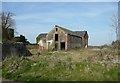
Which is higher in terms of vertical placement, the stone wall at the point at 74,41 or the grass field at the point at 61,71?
the stone wall at the point at 74,41

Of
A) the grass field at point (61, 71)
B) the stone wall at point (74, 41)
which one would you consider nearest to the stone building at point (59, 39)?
the stone wall at point (74, 41)

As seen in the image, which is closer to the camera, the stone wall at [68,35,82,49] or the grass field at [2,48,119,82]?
the grass field at [2,48,119,82]

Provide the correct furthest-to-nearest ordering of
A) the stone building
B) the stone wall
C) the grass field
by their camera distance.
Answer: the stone wall → the stone building → the grass field

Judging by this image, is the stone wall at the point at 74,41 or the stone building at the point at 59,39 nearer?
the stone building at the point at 59,39

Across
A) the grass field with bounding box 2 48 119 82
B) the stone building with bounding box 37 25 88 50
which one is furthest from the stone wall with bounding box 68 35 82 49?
the grass field with bounding box 2 48 119 82

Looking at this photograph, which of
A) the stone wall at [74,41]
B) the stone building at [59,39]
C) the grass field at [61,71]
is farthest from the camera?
the stone wall at [74,41]

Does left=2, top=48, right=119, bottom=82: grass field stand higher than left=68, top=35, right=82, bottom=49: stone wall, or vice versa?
left=68, top=35, right=82, bottom=49: stone wall

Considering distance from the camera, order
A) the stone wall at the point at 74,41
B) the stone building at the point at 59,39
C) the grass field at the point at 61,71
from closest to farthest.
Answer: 1. the grass field at the point at 61,71
2. the stone building at the point at 59,39
3. the stone wall at the point at 74,41

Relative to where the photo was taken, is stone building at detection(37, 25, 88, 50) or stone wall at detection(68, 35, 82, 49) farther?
stone wall at detection(68, 35, 82, 49)

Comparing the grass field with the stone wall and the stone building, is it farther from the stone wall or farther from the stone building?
the stone wall

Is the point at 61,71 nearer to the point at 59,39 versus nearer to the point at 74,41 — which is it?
the point at 59,39

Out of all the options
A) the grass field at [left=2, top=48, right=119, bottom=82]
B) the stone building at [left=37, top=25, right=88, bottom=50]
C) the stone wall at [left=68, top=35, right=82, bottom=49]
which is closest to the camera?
the grass field at [left=2, top=48, right=119, bottom=82]

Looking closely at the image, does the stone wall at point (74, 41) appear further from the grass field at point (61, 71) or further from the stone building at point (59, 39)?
the grass field at point (61, 71)

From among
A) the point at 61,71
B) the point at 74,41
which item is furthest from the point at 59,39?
the point at 61,71
